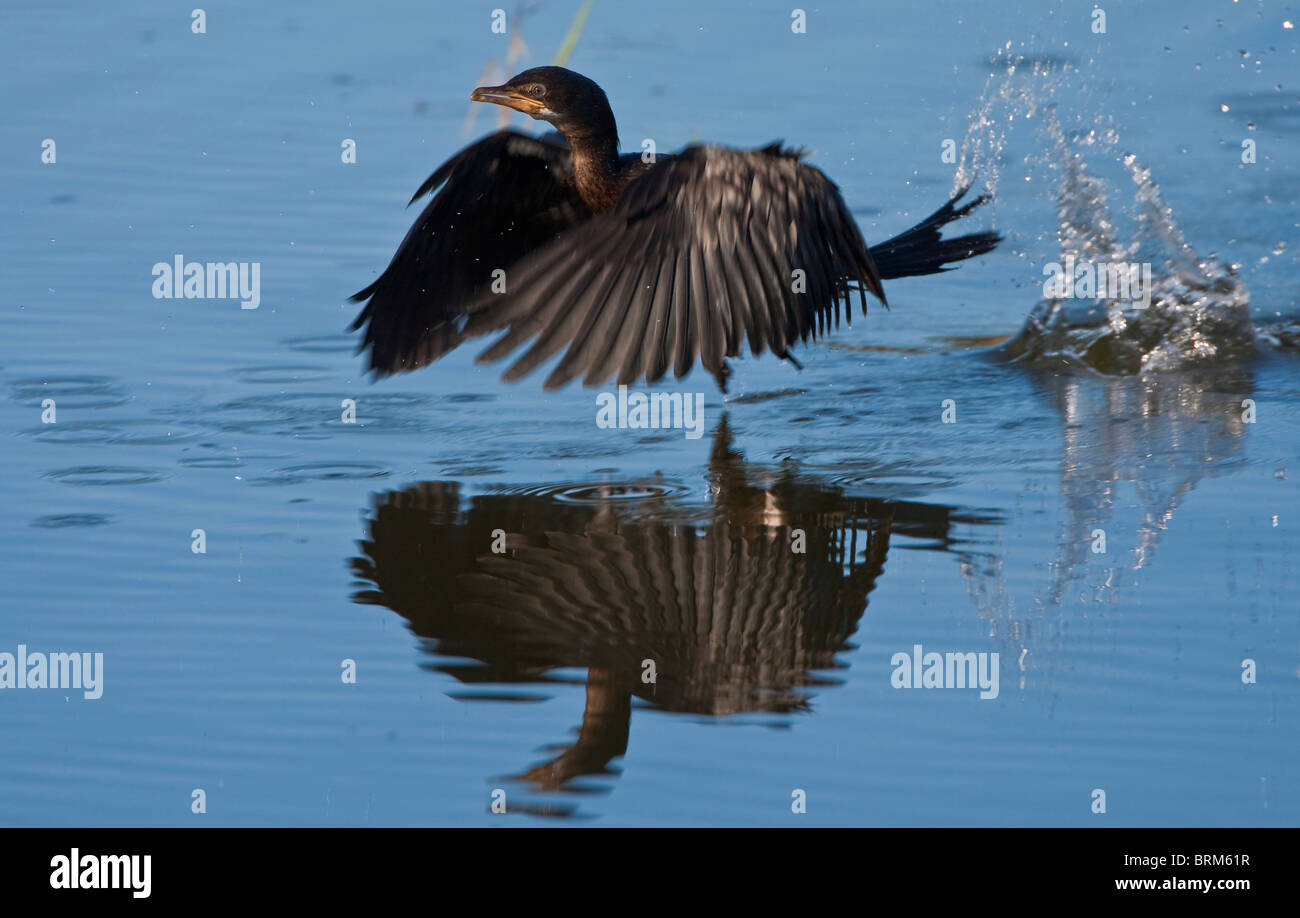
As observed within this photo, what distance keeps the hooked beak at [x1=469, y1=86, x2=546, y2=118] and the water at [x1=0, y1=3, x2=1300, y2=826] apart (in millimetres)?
1009

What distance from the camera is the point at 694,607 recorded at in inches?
197

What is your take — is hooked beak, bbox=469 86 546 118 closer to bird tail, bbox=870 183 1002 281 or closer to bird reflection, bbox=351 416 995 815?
bird reflection, bbox=351 416 995 815

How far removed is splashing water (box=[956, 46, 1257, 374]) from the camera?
7113 mm

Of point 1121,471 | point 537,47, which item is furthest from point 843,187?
point 1121,471

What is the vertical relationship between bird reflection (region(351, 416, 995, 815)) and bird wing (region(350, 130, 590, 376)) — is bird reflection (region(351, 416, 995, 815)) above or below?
below

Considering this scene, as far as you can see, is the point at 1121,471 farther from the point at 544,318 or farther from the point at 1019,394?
the point at 544,318

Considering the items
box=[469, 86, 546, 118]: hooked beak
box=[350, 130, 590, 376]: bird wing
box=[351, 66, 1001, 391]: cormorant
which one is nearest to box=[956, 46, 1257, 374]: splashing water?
box=[351, 66, 1001, 391]: cormorant

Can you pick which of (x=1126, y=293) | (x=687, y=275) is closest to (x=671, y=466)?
(x=687, y=275)

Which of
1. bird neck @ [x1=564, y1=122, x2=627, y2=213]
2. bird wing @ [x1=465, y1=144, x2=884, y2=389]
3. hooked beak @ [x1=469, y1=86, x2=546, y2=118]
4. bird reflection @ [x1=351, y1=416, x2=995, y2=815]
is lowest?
bird reflection @ [x1=351, y1=416, x2=995, y2=815]

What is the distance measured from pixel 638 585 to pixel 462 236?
1820 millimetres

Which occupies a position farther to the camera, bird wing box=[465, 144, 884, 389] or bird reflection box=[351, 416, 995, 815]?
bird wing box=[465, 144, 884, 389]

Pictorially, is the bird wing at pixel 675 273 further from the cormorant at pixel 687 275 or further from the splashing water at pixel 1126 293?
the splashing water at pixel 1126 293

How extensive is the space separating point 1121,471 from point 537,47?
429cm

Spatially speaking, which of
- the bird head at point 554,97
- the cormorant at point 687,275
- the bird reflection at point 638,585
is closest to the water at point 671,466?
the bird reflection at point 638,585
